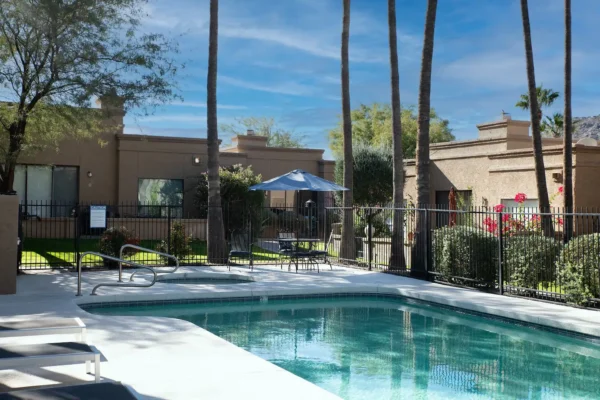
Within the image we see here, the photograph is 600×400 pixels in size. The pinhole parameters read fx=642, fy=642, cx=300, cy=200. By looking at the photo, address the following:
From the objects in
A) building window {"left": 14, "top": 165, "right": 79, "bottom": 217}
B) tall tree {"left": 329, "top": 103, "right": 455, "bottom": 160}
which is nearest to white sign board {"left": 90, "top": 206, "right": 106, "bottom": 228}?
building window {"left": 14, "top": 165, "right": 79, "bottom": 217}

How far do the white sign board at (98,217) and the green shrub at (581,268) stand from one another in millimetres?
10436

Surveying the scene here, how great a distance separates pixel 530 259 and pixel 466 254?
162cm

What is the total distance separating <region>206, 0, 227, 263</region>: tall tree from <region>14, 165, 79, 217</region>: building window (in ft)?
27.5

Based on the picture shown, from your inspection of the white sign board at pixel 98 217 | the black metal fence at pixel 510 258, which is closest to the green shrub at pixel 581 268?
the black metal fence at pixel 510 258

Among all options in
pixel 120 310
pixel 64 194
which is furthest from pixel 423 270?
pixel 64 194

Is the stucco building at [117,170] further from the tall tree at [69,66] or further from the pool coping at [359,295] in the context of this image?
the pool coping at [359,295]

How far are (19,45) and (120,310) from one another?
7848 millimetres

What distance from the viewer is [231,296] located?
40.6 ft

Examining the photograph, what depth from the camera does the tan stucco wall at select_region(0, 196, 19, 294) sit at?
11477 millimetres

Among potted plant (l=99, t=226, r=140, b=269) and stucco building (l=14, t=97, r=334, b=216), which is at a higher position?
stucco building (l=14, t=97, r=334, b=216)

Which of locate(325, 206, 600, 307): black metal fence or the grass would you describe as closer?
locate(325, 206, 600, 307): black metal fence

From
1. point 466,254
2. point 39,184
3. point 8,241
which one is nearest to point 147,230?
point 39,184

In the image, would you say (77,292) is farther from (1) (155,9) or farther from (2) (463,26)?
(2) (463,26)

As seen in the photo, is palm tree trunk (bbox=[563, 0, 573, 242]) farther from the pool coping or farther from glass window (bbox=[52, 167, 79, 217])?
glass window (bbox=[52, 167, 79, 217])
